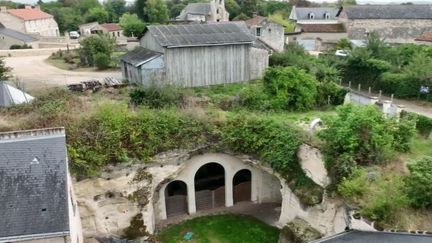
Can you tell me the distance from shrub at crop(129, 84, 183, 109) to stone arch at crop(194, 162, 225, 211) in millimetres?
4048

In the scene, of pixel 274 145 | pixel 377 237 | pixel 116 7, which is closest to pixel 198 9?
pixel 116 7

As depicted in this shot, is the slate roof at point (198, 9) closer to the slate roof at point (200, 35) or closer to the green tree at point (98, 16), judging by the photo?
the green tree at point (98, 16)

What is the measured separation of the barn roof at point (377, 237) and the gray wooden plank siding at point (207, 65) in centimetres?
1370

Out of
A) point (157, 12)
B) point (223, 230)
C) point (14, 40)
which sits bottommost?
point (223, 230)

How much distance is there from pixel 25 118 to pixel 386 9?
48.8m

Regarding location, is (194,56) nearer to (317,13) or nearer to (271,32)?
(271,32)

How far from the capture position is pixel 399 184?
47.8 feet

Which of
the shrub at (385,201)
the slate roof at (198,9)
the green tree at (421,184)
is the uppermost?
the slate roof at (198,9)

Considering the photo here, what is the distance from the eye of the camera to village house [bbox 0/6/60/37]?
2218 inches

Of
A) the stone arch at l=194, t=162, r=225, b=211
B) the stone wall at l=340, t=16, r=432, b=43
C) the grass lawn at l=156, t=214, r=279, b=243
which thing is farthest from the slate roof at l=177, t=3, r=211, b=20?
the grass lawn at l=156, t=214, r=279, b=243

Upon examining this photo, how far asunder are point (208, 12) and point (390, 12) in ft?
79.5

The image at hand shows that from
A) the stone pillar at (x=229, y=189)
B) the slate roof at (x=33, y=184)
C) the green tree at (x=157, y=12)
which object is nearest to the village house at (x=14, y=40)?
the green tree at (x=157, y=12)

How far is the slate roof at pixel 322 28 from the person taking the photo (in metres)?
50.8

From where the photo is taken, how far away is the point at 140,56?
2383 cm
